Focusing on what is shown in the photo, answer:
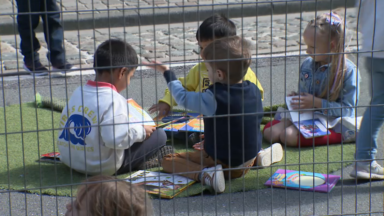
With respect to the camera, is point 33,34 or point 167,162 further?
point 33,34

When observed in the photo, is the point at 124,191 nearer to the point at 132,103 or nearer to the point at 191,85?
the point at 132,103

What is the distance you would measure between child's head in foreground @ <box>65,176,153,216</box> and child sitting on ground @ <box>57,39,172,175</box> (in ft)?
3.34

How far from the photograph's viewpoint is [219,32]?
3.80 meters

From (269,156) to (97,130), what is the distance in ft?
3.53

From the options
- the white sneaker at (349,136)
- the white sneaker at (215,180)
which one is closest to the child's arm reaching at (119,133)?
the white sneaker at (215,180)

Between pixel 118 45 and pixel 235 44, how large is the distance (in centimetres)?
71

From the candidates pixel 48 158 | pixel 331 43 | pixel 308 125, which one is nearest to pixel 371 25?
pixel 331 43

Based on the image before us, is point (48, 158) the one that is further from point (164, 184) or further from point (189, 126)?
point (189, 126)

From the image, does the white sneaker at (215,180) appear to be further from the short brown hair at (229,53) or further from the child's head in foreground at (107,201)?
the child's head in foreground at (107,201)

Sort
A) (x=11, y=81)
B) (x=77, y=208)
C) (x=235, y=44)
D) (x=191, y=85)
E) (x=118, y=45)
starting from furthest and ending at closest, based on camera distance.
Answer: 1. (x=11, y=81)
2. (x=191, y=85)
3. (x=118, y=45)
4. (x=235, y=44)
5. (x=77, y=208)

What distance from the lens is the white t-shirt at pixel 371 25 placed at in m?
3.00

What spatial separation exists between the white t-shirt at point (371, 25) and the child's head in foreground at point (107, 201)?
5.24 feet

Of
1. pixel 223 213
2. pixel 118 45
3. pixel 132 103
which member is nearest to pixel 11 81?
pixel 132 103

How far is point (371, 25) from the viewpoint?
3053 mm
